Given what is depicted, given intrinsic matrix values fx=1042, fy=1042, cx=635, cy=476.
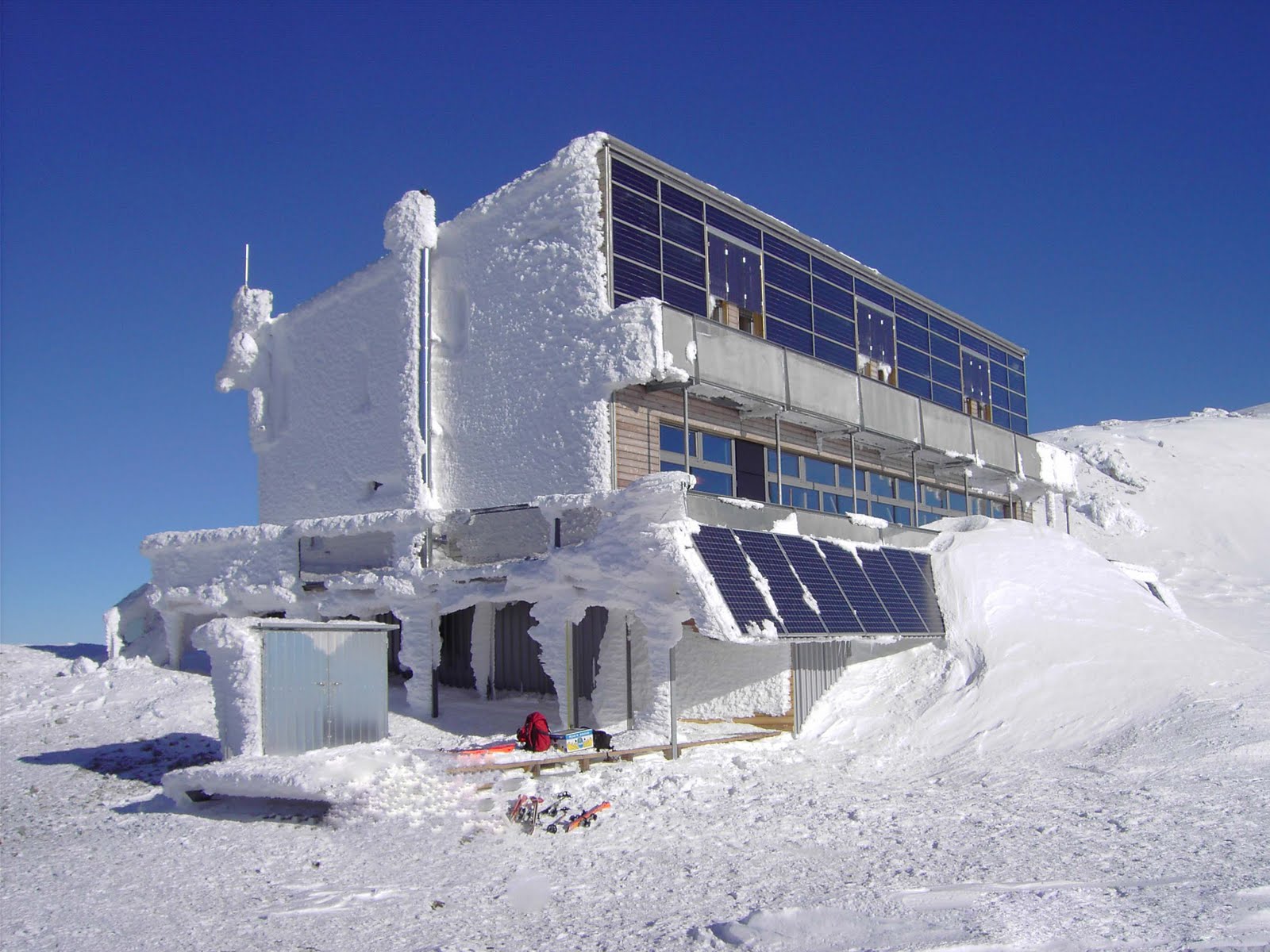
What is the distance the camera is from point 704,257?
62.4 ft

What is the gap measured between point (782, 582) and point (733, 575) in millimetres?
1093

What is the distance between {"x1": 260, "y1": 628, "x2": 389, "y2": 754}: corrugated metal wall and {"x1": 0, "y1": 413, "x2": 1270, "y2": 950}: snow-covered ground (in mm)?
1272

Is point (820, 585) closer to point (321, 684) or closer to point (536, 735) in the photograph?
point (536, 735)

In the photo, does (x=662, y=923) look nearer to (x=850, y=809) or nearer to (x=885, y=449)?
(x=850, y=809)

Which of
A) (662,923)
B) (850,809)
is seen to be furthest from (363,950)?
(850,809)

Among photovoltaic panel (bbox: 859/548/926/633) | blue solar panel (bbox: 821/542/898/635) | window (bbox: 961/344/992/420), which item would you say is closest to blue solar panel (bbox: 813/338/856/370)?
photovoltaic panel (bbox: 859/548/926/633)

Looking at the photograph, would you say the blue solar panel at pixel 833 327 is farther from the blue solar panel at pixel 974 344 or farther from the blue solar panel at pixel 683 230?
the blue solar panel at pixel 974 344

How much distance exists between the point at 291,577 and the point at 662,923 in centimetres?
1498

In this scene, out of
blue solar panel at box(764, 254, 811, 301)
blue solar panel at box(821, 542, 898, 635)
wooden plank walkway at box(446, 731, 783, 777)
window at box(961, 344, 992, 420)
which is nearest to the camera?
wooden plank walkway at box(446, 731, 783, 777)

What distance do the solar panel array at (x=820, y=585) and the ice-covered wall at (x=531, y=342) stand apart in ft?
10.1

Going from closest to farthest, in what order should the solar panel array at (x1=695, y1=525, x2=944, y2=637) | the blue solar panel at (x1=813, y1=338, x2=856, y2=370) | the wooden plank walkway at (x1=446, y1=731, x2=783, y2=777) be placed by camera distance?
the wooden plank walkway at (x1=446, y1=731, x2=783, y2=777) → the solar panel array at (x1=695, y1=525, x2=944, y2=637) → the blue solar panel at (x1=813, y1=338, x2=856, y2=370)

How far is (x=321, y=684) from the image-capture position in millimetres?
13297

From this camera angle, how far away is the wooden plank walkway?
1229cm

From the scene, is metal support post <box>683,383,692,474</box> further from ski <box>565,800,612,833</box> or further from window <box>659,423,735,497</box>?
ski <box>565,800,612,833</box>
